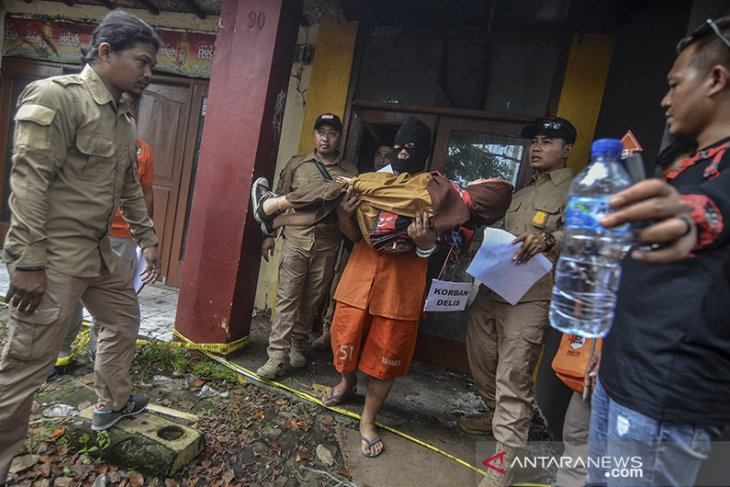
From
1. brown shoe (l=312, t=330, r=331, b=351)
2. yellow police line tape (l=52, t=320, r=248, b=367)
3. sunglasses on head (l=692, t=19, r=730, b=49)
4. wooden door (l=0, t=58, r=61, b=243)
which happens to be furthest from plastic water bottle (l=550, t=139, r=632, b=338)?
wooden door (l=0, t=58, r=61, b=243)

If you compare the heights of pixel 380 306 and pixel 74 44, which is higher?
pixel 74 44

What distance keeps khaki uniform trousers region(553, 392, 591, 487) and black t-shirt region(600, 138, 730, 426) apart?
3.71 ft

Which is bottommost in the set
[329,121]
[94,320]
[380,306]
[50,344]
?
[94,320]

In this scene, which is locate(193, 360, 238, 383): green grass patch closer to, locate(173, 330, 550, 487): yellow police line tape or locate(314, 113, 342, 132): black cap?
locate(173, 330, 550, 487): yellow police line tape

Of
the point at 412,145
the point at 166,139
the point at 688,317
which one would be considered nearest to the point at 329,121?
the point at 412,145

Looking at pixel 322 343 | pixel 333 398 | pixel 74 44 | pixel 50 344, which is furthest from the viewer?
pixel 74 44

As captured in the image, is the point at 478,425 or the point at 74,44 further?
the point at 74,44

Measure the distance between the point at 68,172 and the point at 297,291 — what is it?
78.2 inches

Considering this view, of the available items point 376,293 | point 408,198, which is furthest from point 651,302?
point 376,293

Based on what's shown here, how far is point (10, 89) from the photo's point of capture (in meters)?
5.41

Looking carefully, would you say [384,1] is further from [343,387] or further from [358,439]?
[358,439]

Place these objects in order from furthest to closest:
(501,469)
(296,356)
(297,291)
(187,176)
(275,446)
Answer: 1. (187,176)
2. (296,356)
3. (297,291)
4. (275,446)
5. (501,469)

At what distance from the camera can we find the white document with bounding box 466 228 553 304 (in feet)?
7.62

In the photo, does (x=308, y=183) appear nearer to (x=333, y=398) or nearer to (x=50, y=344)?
(x=333, y=398)
